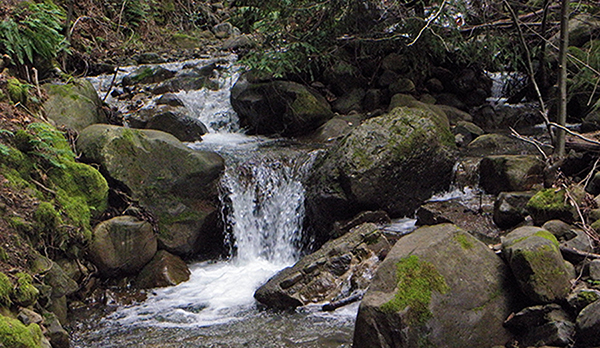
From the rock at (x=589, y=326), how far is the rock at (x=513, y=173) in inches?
147

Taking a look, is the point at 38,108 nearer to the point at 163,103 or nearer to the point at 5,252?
the point at 5,252

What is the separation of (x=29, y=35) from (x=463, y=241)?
7.20 meters

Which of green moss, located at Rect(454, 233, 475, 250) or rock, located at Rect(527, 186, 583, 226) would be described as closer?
green moss, located at Rect(454, 233, 475, 250)

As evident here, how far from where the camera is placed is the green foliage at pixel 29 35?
8.03 metres

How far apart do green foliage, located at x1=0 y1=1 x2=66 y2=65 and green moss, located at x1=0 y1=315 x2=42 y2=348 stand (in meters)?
4.95

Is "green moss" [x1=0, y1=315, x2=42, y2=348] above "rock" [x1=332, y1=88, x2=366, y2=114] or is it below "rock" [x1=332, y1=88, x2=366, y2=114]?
above

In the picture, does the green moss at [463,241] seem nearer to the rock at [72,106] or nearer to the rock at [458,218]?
the rock at [458,218]

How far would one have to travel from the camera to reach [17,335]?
13.8 ft

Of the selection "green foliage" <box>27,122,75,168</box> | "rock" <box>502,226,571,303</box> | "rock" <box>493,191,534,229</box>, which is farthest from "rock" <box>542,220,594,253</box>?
"green foliage" <box>27,122,75,168</box>

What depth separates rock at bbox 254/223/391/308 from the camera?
6.18 m

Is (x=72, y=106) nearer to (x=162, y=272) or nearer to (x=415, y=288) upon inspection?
(x=162, y=272)

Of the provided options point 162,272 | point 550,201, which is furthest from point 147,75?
point 550,201

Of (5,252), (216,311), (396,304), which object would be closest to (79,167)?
(5,252)

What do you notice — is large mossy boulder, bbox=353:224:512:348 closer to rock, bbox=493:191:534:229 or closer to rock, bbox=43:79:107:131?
rock, bbox=493:191:534:229
